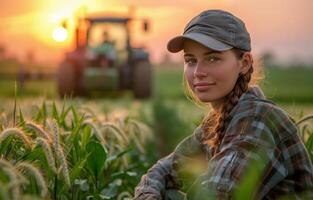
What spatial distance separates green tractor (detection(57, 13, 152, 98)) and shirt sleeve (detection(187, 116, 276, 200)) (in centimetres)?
1324

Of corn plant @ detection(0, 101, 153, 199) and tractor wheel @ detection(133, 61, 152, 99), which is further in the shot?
tractor wheel @ detection(133, 61, 152, 99)

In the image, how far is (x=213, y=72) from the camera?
2.55m

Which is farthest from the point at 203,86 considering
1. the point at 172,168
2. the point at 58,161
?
the point at 58,161

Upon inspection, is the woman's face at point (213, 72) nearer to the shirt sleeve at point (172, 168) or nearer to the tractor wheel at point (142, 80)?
the shirt sleeve at point (172, 168)

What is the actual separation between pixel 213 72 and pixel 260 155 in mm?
419

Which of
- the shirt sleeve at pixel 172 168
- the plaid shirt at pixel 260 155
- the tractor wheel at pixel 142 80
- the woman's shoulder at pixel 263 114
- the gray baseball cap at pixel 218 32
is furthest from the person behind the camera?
the tractor wheel at pixel 142 80

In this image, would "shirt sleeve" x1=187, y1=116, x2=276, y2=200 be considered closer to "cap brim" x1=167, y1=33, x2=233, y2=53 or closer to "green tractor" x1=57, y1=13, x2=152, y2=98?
"cap brim" x1=167, y1=33, x2=233, y2=53

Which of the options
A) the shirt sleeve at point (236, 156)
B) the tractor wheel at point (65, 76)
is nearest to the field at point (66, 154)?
the shirt sleeve at point (236, 156)

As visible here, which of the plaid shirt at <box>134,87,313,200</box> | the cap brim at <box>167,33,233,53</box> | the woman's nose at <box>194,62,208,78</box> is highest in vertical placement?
the cap brim at <box>167,33,233,53</box>

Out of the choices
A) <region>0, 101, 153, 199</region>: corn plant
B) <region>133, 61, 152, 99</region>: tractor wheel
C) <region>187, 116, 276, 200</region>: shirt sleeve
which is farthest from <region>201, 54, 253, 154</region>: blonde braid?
<region>133, 61, 152, 99</region>: tractor wheel

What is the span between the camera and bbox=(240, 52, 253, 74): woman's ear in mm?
2646

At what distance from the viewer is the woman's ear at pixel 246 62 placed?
2.65 metres

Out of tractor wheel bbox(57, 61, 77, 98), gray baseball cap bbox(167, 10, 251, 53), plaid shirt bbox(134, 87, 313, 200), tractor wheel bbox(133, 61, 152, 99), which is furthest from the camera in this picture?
tractor wheel bbox(57, 61, 77, 98)

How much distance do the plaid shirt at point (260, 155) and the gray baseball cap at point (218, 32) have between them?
0.21 meters
